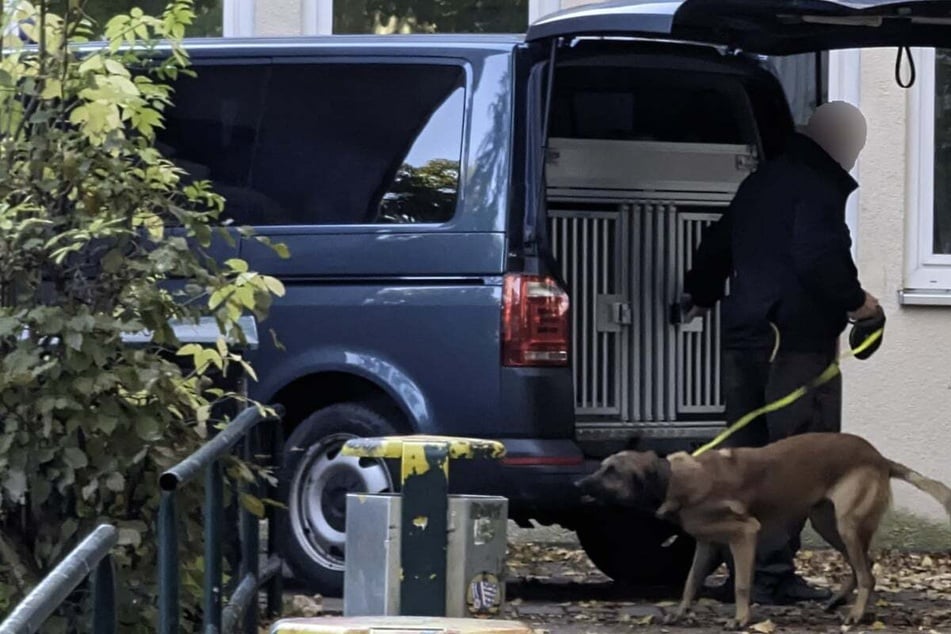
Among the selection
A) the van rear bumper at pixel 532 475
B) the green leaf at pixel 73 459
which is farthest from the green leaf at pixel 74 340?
the van rear bumper at pixel 532 475

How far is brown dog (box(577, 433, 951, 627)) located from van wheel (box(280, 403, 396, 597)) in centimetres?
95

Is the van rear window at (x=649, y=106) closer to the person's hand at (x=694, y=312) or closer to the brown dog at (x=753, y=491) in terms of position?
the person's hand at (x=694, y=312)

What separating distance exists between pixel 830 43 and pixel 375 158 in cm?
189

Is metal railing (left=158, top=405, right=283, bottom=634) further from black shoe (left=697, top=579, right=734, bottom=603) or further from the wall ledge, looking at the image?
the wall ledge

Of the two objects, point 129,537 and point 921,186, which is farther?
point 921,186

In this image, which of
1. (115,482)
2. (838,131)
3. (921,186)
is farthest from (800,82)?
(115,482)

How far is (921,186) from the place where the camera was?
9.98m

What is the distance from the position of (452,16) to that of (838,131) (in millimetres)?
3472

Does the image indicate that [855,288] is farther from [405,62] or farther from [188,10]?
[188,10]

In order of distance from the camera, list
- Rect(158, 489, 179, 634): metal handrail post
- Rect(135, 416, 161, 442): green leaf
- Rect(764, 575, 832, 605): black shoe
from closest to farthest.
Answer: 1. Rect(158, 489, 179, 634): metal handrail post
2. Rect(135, 416, 161, 442): green leaf
3. Rect(764, 575, 832, 605): black shoe

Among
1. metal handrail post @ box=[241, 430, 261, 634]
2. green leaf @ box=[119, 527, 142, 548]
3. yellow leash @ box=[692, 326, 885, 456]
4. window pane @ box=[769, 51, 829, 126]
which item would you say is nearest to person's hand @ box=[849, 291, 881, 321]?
yellow leash @ box=[692, 326, 885, 456]

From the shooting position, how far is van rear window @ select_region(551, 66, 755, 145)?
25.5 ft

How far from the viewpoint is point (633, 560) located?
27.6ft

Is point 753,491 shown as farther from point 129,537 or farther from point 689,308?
point 129,537
